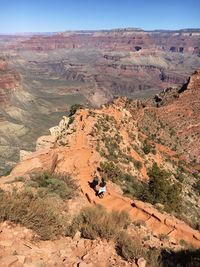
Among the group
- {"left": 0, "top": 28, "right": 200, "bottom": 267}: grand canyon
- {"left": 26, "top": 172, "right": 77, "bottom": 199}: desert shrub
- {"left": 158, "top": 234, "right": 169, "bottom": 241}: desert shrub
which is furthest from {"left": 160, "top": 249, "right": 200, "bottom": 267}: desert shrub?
{"left": 26, "top": 172, "right": 77, "bottom": 199}: desert shrub

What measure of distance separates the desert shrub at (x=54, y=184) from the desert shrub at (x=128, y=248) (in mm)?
4640

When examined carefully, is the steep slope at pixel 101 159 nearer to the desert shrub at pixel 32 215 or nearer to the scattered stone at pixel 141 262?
the scattered stone at pixel 141 262

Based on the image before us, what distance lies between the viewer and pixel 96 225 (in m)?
12.5

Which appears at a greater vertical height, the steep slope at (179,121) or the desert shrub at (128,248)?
the desert shrub at (128,248)

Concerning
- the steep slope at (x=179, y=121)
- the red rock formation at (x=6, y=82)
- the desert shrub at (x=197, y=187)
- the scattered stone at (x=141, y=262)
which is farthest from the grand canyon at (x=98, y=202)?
the red rock formation at (x=6, y=82)

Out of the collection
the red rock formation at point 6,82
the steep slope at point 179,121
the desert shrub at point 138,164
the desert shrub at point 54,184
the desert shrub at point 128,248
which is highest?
the desert shrub at point 128,248

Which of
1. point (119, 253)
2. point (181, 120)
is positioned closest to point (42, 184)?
point (119, 253)

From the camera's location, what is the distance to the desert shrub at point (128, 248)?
11055mm

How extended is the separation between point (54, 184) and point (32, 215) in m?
5.28

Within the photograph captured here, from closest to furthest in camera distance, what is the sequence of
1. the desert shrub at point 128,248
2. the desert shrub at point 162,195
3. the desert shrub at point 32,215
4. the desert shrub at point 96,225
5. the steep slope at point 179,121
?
the desert shrub at point 128,248, the desert shrub at point 32,215, the desert shrub at point 96,225, the desert shrub at point 162,195, the steep slope at point 179,121

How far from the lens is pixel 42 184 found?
56.9 feet

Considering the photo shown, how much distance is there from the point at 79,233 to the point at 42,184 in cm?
509

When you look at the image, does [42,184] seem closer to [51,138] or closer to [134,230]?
[134,230]

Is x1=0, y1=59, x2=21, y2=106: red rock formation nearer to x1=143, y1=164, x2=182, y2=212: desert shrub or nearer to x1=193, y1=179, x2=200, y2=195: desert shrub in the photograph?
x1=193, y1=179, x2=200, y2=195: desert shrub
